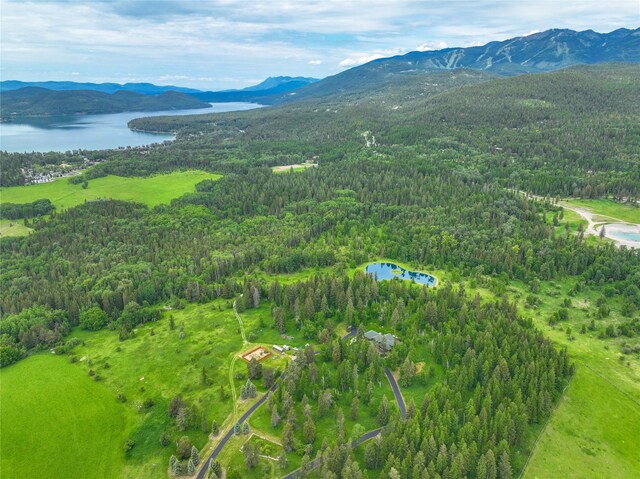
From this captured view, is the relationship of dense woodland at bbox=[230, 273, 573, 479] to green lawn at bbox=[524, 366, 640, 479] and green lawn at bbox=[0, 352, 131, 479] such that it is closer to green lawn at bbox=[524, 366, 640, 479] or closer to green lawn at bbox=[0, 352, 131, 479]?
green lawn at bbox=[524, 366, 640, 479]

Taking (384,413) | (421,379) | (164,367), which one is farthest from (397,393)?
(164,367)

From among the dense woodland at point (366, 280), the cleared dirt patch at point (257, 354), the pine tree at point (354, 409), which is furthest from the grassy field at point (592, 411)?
the cleared dirt patch at point (257, 354)

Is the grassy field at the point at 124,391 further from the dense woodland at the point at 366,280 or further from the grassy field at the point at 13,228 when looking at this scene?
the grassy field at the point at 13,228

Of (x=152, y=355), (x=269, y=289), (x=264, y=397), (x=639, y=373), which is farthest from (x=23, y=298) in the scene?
(x=639, y=373)

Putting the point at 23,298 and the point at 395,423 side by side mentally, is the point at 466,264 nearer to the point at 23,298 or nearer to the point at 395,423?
the point at 395,423

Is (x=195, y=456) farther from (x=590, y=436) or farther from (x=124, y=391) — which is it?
(x=590, y=436)
